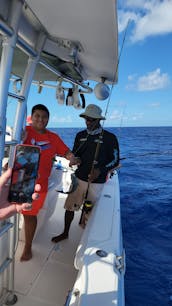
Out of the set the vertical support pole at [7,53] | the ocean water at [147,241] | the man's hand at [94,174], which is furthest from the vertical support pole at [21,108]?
the ocean water at [147,241]

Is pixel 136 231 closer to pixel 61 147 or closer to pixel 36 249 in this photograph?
pixel 36 249

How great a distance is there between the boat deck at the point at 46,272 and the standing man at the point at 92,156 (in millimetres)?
388

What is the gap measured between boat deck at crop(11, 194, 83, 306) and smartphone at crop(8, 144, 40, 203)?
1346mm

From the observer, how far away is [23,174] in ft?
4.28

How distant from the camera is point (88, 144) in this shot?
295cm

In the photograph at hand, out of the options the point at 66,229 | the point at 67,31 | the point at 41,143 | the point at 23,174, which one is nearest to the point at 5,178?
the point at 23,174

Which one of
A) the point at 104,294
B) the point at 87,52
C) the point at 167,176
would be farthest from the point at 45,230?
the point at 167,176

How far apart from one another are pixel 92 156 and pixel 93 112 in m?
0.50

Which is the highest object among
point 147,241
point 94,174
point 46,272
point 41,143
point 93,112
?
point 93,112

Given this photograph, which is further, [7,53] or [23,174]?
[7,53]

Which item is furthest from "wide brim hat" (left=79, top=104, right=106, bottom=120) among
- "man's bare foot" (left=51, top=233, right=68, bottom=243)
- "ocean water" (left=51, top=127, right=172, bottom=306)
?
"ocean water" (left=51, top=127, right=172, bottom=306)

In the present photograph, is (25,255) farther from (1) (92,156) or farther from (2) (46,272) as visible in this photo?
(1) (92,156)

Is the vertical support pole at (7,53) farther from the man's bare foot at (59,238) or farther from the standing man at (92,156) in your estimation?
the man's bare foot at (59,238)

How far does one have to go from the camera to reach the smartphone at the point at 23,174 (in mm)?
1254
